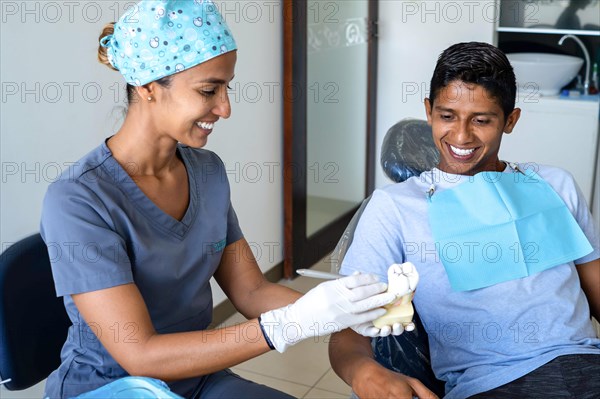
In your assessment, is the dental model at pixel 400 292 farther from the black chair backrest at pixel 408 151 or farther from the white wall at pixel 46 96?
the white wall at pixel 46 96

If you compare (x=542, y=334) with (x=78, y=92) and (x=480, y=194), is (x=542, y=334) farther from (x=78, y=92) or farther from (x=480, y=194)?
(x=78, y=92)

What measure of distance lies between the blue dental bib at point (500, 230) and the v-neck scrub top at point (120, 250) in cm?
45

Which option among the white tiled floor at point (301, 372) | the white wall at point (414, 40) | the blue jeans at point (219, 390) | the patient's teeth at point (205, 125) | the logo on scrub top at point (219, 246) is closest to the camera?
the blue jeans at point (219, 390)

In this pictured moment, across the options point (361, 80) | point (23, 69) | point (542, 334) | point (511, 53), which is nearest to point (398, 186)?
point (542, 334)

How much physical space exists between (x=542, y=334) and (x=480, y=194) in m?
0.31

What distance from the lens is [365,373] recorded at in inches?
54.0

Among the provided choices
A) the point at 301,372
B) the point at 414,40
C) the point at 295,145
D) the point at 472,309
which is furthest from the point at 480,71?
the point at 414,40

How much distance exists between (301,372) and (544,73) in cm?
204

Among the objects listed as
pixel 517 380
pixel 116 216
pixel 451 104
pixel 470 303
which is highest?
pixel 451 104

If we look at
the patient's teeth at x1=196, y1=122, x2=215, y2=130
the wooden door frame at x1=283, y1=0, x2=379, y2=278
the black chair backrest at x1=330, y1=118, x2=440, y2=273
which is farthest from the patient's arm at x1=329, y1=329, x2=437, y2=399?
the wooden door frame at x1=283, y1=0, x2=379, y2=278

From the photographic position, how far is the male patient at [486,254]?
1.51 metres

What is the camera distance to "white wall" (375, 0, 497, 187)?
12.8 feet

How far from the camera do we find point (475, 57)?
64.4 inches

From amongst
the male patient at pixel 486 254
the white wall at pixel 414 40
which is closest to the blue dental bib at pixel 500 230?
the male patient at pixel 486 254
